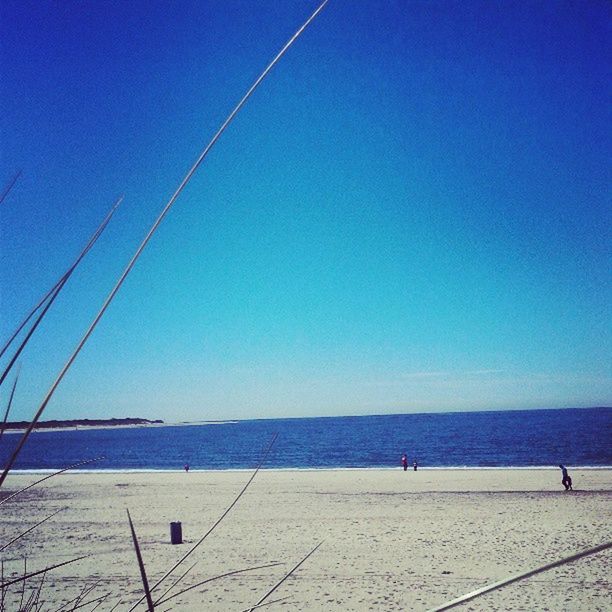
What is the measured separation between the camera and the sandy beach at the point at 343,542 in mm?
7121

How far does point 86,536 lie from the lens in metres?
11.3

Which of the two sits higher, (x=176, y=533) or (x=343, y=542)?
(x=176, y=533)

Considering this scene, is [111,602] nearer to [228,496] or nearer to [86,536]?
[86,536]

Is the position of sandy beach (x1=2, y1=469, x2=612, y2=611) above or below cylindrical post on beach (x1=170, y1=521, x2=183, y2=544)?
below

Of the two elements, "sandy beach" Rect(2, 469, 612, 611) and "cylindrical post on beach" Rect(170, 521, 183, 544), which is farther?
"cylindrical post on beach" Rect(170, 521, 183, 544)

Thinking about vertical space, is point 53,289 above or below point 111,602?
above

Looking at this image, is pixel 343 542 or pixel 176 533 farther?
pixel 176 533

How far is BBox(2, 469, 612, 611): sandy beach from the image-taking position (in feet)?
23.4

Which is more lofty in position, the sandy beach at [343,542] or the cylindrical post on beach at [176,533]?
the cylindrical post on beach at [176,533]

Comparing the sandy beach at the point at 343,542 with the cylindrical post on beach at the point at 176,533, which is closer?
the sandy beach at the point at 343,542

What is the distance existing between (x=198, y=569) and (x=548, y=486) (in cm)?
1445

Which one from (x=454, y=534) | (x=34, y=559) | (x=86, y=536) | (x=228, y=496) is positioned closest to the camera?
(x=34, y=559)

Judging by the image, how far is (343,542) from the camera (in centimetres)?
1005

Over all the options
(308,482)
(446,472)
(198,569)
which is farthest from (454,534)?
(446,472)
